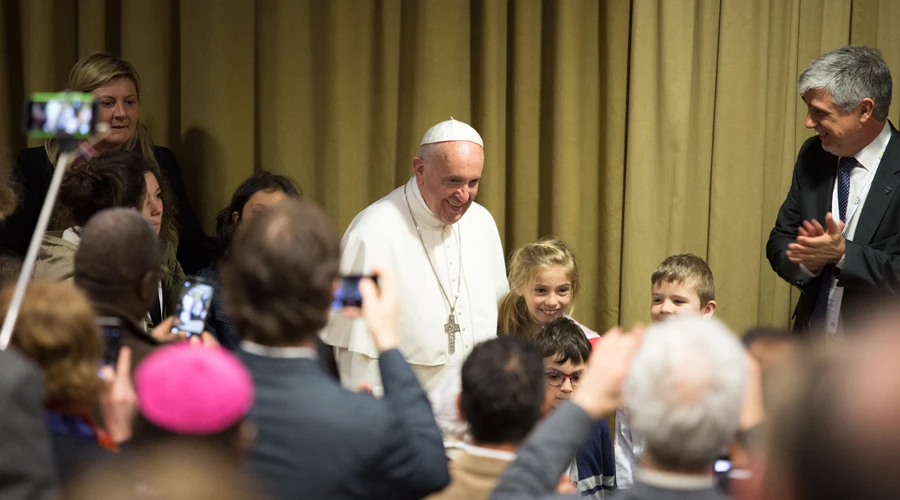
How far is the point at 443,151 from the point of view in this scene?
4.25 meters

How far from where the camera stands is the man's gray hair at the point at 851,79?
4.04 meters

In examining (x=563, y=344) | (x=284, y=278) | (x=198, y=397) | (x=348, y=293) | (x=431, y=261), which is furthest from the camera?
(x=431, y=261)

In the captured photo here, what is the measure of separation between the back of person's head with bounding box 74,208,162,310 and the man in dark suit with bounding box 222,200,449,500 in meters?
0.40

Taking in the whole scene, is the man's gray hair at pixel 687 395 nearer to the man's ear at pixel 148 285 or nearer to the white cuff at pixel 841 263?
the man's ear at pixel 148 285

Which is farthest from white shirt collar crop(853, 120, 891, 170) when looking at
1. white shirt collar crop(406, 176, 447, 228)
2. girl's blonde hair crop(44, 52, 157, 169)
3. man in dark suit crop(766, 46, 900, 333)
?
girl's blonde hair crop(44, 52, 157, 169)

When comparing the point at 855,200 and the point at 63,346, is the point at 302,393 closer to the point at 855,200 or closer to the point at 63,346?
the point at 63,346

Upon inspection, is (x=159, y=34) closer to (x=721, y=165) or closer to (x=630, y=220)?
(x=630, y=220)

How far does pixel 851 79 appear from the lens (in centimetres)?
405

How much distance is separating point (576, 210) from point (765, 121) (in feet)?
3.26

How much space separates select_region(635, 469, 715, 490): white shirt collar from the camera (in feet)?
6.17

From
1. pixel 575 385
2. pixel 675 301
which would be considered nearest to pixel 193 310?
pixel 575 385

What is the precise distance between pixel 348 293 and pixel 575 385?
1713 millimetres

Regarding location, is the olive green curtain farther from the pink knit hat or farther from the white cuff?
the pink knit hat

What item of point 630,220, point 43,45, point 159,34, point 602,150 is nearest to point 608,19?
point 602,150
